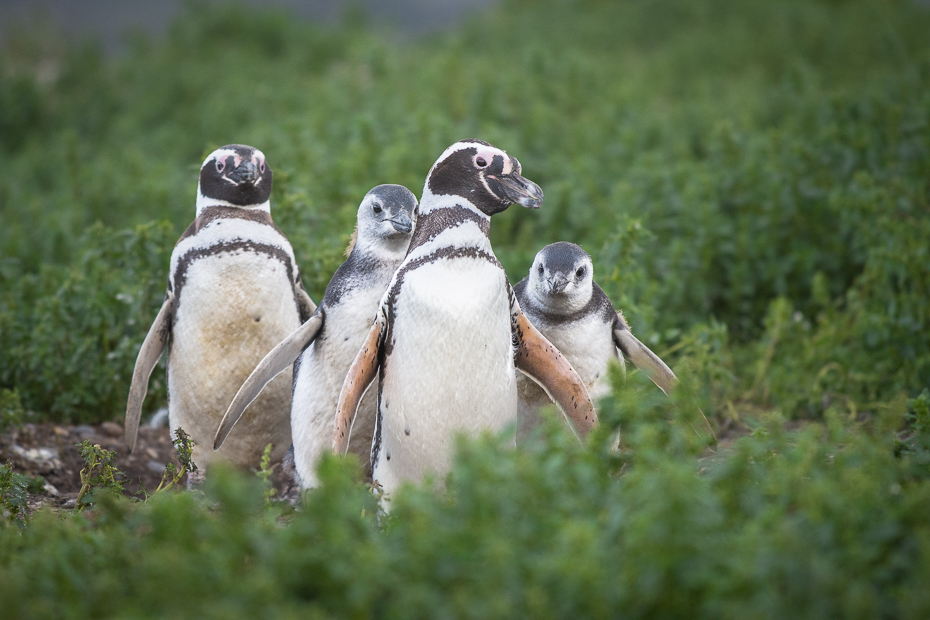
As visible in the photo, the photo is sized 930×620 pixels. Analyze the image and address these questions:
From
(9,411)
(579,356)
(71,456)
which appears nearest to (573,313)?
(579,356)

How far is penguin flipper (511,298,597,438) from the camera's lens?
11.1 ft

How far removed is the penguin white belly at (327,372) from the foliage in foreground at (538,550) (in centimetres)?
115

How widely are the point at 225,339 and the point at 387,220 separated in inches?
35.3

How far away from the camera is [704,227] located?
20.0ft

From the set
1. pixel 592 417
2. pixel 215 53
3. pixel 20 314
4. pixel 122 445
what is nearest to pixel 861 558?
pixel 592 417

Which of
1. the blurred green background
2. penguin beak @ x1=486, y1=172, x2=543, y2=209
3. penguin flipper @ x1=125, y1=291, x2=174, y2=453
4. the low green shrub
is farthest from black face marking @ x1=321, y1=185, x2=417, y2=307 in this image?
the low green shrub

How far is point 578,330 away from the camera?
3.75m

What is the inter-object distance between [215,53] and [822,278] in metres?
12.0

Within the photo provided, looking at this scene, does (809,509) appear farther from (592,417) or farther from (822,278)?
(822,278)

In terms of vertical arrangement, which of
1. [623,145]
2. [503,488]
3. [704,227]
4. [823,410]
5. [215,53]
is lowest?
[823,410]

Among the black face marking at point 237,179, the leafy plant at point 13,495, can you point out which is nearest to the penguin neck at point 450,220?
the black face marking at point 237,179

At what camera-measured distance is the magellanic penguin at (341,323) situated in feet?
11.6

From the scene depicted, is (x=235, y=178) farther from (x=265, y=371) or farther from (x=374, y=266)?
(x=265, y=371)

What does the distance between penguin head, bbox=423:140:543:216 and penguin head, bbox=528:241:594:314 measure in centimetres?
43
